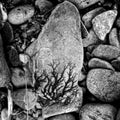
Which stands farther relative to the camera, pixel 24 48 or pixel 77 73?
pixel 24 48

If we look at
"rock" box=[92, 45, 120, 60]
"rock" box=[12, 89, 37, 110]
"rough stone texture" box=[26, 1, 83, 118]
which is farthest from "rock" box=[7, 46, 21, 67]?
"rock" box=[92, 45, 120, 60]

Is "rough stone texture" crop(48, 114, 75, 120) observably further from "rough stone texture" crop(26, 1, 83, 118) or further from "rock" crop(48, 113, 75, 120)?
"rough stone texture" crop(26, 1, 83, 118)

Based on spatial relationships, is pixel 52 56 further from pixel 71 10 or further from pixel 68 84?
pixel 71 10

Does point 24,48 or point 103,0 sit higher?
point 103,0

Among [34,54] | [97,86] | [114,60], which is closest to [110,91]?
[97,86]

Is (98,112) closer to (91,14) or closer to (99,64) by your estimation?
(99,64)

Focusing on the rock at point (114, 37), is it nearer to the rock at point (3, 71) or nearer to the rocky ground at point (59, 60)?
the rocky ground at point (59, 60)

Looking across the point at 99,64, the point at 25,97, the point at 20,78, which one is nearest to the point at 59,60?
the point at 99,64
